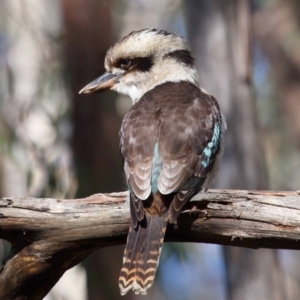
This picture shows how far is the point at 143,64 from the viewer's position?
4.61 m

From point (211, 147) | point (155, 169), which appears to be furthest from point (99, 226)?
point (211, 147)

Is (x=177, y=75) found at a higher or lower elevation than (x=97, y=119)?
lower

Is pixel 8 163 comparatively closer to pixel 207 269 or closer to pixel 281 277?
pixel 281 277

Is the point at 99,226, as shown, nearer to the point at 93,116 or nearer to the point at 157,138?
the point at 157,138

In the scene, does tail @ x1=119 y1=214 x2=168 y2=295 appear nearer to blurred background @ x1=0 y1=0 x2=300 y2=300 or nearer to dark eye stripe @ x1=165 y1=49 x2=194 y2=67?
dark eye stripe @ x1=165 y1=49 x2=194 y2=67

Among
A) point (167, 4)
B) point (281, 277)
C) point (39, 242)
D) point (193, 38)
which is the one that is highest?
point (167, 4)

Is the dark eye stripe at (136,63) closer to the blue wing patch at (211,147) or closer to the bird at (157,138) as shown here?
the bird at (157,138)

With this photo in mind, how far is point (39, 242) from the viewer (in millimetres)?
3289

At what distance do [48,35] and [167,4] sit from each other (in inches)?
85.2

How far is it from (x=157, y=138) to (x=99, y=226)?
58 cm

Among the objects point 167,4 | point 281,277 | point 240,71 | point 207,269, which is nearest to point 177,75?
point 240,71

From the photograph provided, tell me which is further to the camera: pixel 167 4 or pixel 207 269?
pixel 207 269

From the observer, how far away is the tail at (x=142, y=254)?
129 inches

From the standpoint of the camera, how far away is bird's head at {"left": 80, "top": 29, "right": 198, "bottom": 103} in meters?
4.56
